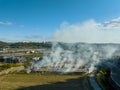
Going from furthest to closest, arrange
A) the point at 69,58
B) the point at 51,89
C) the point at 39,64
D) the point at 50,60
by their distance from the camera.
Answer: the point at 69,58 → the point at 50,60 → the point at 39,64 → the point at 51,89

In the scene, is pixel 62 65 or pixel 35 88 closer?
pixel 35 88

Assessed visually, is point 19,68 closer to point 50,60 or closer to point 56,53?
point 50,60

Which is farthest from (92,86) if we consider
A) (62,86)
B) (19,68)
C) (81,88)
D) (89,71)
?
(19,68)

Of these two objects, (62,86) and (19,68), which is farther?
(19,68)

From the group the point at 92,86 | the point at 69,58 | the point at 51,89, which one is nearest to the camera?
the point at 51,89

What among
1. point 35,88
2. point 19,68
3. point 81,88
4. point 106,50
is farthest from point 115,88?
point 106,50

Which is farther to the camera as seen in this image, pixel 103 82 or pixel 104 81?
pixel 104 81

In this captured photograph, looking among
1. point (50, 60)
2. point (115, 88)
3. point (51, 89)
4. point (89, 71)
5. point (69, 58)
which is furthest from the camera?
point (69, 58)

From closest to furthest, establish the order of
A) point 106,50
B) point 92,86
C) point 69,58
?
point 92,86, point 69,58, point 106,50

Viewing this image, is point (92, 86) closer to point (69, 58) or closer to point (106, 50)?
point (69, 58)
